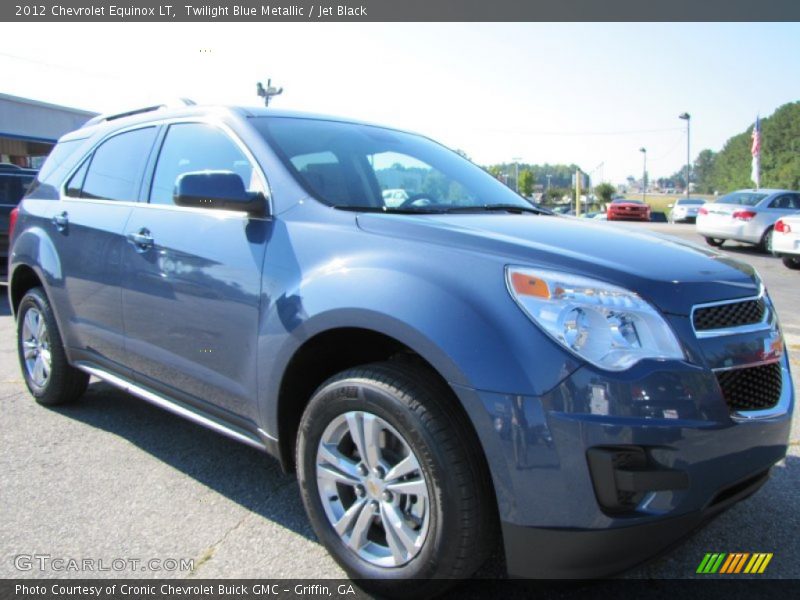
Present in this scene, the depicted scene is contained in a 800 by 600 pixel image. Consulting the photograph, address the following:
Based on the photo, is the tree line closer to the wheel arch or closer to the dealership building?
the dealership building

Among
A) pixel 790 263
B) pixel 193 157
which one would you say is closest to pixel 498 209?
pixel 193 157

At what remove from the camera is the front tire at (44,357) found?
4.02 metres

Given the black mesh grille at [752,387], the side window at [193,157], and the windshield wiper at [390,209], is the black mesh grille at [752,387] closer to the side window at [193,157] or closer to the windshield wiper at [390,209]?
the windshield wiper at [390,209]

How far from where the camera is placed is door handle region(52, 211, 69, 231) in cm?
379

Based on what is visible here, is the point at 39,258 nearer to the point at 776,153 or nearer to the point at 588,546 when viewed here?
the point at 588,546

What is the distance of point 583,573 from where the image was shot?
1846 mm

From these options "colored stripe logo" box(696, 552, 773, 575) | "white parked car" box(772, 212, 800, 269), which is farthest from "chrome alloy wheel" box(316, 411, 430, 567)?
"white parked car" box(772, 212, 800, 269)

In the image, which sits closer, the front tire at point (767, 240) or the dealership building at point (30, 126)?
the front tire at point (767, 240)

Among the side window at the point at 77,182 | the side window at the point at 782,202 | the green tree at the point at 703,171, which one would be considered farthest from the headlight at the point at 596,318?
the green tree at the point at 703,171

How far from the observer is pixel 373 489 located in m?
2.21

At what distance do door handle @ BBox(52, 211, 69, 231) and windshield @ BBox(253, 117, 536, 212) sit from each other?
1559mm

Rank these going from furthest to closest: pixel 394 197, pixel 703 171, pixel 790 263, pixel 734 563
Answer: pixel 703 171, pixel 790 263, pixel 394 197, pixel 734 563

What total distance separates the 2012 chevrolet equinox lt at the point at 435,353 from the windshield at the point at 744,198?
45.3 feet

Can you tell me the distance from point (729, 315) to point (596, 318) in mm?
530
